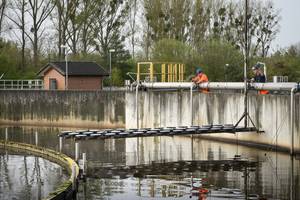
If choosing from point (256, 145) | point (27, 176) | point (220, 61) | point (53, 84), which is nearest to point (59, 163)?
point (27, 176)

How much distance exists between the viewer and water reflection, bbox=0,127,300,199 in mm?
21547

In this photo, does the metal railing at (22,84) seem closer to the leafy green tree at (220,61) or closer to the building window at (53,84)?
the building window at (53,84)

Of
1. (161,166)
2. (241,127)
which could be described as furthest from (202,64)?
(161,166)

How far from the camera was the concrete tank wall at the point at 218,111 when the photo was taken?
30.5 m

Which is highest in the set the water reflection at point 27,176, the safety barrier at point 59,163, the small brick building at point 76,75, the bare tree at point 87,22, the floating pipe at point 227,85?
the bare tree at point 87,22

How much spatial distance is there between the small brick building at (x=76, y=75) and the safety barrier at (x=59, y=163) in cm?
2007

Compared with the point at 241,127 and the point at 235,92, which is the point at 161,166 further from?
the point at 235,92

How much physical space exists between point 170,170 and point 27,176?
5.66m

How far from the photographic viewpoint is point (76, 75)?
56250 millimetres

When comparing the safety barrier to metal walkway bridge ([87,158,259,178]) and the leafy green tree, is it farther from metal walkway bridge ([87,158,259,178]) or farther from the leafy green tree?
the leafy green tree

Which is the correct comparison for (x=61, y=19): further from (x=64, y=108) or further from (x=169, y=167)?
(x=169, y=167)

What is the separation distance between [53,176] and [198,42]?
49.2m

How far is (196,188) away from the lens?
21922 mm

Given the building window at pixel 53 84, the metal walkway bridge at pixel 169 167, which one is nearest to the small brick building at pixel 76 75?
the building window at pixel 53 84
